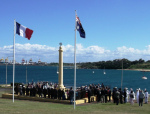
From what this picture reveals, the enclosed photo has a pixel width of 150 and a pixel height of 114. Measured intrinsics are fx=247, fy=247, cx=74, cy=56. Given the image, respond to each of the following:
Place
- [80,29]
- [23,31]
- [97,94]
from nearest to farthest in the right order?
[80,29] < [23,31] < [97,94]

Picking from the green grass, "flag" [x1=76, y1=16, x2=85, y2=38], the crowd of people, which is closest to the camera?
the green grass

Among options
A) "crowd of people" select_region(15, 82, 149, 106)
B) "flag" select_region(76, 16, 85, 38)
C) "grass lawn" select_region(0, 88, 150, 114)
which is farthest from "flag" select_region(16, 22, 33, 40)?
"crowd of people" select_region(15, 82, 149, 106)

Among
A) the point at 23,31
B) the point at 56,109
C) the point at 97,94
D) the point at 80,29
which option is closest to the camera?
the point at 56,109

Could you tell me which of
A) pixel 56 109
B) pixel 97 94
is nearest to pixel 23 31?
pixel 56 109

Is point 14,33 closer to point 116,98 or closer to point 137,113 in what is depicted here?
point 116,98

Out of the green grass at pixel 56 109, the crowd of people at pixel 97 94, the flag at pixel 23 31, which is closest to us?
the green grass at pixel 56 109

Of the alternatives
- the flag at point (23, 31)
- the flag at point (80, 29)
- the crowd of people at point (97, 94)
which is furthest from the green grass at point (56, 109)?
the flag at point (23, 31)

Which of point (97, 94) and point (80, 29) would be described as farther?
point (97, 94)

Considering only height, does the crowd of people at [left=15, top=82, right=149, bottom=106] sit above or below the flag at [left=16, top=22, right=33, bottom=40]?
below

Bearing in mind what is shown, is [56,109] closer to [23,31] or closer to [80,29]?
[80,29]

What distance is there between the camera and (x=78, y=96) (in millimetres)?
21500

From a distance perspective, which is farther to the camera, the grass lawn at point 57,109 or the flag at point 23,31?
the flag at point 23,31

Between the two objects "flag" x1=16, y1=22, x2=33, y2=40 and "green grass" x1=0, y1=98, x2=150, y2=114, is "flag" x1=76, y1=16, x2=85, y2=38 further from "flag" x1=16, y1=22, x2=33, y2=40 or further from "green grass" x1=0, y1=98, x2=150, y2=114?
"green grass" x1=0, y1=98, x2=150, y2=114

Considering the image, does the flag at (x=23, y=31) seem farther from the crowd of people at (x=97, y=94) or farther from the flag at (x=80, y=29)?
the crowd of people at (x=97, y=94)
